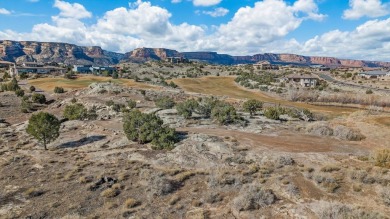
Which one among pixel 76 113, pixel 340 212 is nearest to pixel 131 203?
pixel 340 212

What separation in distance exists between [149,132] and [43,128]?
11.3 m

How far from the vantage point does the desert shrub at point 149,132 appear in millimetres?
30250

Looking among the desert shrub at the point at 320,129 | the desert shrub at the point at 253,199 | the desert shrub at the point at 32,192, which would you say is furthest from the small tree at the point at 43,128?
the desert shrub at the point at 320,129

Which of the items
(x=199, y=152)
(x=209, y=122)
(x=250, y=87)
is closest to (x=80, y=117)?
(x=209, y=122)

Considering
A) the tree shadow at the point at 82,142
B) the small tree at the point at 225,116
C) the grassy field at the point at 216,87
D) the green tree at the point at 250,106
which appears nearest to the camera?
the tree shadow at the point at 82,142

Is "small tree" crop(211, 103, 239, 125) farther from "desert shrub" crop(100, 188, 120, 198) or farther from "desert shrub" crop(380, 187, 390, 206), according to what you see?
"desert shrub" crop(380, 187, 390, 206)

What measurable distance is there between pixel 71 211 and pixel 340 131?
27.9m

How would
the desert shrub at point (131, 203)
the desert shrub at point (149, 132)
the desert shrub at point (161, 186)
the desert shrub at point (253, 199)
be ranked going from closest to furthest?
1. the desert shrub at point (253, 199)
2. the desert shrub at point (131, 203)
3. the desert shrub at point (161, 186)
4. the desert shrub at point (149, 132)

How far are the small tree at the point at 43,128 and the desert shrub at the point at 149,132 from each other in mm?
8035

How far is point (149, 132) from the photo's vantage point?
31.9m

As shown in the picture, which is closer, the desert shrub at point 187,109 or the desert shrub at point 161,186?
the desert shrub at point 161,186

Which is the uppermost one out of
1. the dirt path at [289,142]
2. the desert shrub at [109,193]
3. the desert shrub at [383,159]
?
the desert shrub at [383,159]

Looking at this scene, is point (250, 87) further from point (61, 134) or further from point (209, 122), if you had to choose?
point (61, 134)

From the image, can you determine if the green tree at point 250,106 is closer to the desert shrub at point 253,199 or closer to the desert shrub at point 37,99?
the desert shrub at point 253,199
